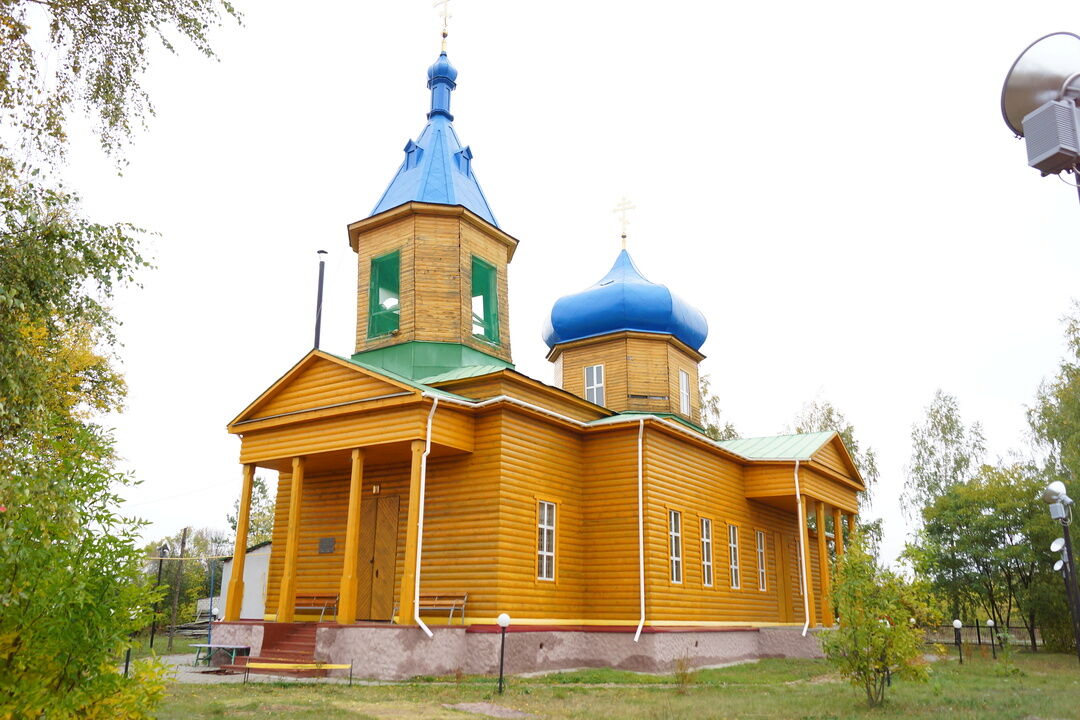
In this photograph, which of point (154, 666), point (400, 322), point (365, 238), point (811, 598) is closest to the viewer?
point (154, 666)

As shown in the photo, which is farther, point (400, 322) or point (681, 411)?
point (681, 411)

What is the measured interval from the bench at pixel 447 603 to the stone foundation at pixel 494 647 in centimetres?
52

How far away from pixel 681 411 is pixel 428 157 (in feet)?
33.2

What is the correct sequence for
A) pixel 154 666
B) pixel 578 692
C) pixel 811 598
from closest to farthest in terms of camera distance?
pixel 154 666, pixel 578 692, pixel 811 598

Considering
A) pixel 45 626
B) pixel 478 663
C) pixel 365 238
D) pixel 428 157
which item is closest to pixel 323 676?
pixel 478 663

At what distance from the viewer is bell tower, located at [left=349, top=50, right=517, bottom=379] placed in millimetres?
18859

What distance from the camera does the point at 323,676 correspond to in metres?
13.7

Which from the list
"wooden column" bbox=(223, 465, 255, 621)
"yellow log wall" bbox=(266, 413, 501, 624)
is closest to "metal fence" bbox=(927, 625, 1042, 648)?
"yellow log wall" bbox=(266, 413, 501, 624)

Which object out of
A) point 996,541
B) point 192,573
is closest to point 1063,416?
point 996,541

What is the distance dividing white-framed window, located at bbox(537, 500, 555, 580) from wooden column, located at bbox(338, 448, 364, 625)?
3.51 metres

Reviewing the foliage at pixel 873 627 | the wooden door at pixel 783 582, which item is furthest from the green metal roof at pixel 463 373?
the wooden door at pixel 783 582

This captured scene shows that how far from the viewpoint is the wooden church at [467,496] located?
1505 cm

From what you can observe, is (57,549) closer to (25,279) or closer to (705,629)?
(25,279)

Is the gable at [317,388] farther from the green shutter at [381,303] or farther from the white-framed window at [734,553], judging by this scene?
the white-framed window at [734,553]
